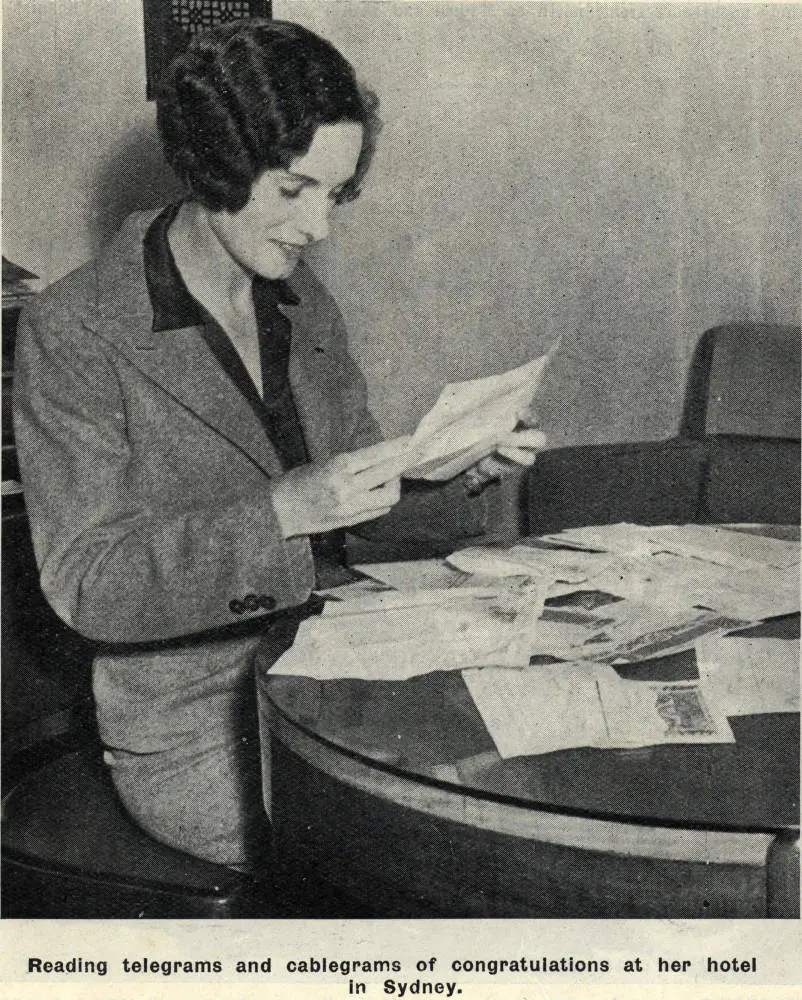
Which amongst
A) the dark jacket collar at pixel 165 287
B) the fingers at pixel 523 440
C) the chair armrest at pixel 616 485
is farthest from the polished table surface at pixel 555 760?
the chair armrest at pixel 616 485

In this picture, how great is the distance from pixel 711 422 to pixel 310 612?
1980mm

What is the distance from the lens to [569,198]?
11.2ft

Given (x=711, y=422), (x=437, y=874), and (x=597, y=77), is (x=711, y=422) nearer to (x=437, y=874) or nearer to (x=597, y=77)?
(x=597, y=77)

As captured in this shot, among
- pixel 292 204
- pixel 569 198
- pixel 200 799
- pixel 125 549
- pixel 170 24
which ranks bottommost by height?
pixel 200 799

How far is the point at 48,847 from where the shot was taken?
1.44m

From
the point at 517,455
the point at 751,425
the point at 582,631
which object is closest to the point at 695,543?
the point at 517,455

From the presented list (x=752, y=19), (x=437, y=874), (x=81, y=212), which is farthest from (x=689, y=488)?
(x=437, y=874)

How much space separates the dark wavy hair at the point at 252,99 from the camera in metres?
1.64

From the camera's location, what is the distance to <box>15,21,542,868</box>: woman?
1503 mm

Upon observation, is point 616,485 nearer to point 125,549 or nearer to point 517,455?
point 517,455

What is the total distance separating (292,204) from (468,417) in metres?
0.44

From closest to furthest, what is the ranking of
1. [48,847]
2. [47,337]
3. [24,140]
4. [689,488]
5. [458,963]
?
[458,963], [48,847], [47,337], [24,140], [689,488]

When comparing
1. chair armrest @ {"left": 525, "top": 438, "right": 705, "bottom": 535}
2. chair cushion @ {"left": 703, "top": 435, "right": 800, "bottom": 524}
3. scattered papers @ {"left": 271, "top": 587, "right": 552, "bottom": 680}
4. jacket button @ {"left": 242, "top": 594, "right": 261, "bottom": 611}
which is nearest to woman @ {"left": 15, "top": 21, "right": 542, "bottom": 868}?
jacket button @ {"left": 242, "top": 594, "right": 261, "bottom": 611}

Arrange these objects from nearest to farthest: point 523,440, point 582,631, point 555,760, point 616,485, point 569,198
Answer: point 555,760
point 582,631
point 523,440
point 616,485
point 569,198
